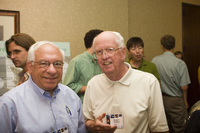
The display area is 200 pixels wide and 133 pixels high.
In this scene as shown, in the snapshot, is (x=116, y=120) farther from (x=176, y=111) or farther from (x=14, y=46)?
(x=176, y=111)

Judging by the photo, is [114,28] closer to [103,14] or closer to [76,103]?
[103,14]

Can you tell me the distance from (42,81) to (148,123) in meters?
0.90

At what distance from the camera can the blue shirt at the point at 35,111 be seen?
123 cm

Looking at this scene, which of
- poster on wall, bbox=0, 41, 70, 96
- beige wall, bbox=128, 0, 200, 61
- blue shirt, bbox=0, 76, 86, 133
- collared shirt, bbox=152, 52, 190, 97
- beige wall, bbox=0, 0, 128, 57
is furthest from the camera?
beige wall, bbox=128, 0, 200, 61

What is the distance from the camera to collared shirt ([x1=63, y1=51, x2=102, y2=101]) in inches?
90.5

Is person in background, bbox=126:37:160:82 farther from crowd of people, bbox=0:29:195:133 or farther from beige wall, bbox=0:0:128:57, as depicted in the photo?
crowd of people, bbox=0:29:195:133

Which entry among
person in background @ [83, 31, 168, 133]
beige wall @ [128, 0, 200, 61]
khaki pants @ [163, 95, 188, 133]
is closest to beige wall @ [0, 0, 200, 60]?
beige wall @ [128, 0, 200, 61]

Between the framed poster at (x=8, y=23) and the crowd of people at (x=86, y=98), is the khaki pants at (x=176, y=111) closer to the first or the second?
the crowd of people at (x=86, y=98)

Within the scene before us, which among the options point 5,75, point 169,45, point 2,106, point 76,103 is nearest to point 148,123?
point 76,103

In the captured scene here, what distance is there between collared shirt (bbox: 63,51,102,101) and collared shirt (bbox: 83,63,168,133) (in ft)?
2.27

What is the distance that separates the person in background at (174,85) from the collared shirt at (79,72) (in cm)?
155

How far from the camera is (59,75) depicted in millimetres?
1450

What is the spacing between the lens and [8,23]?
2.68 meters

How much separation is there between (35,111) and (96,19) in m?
2.40
